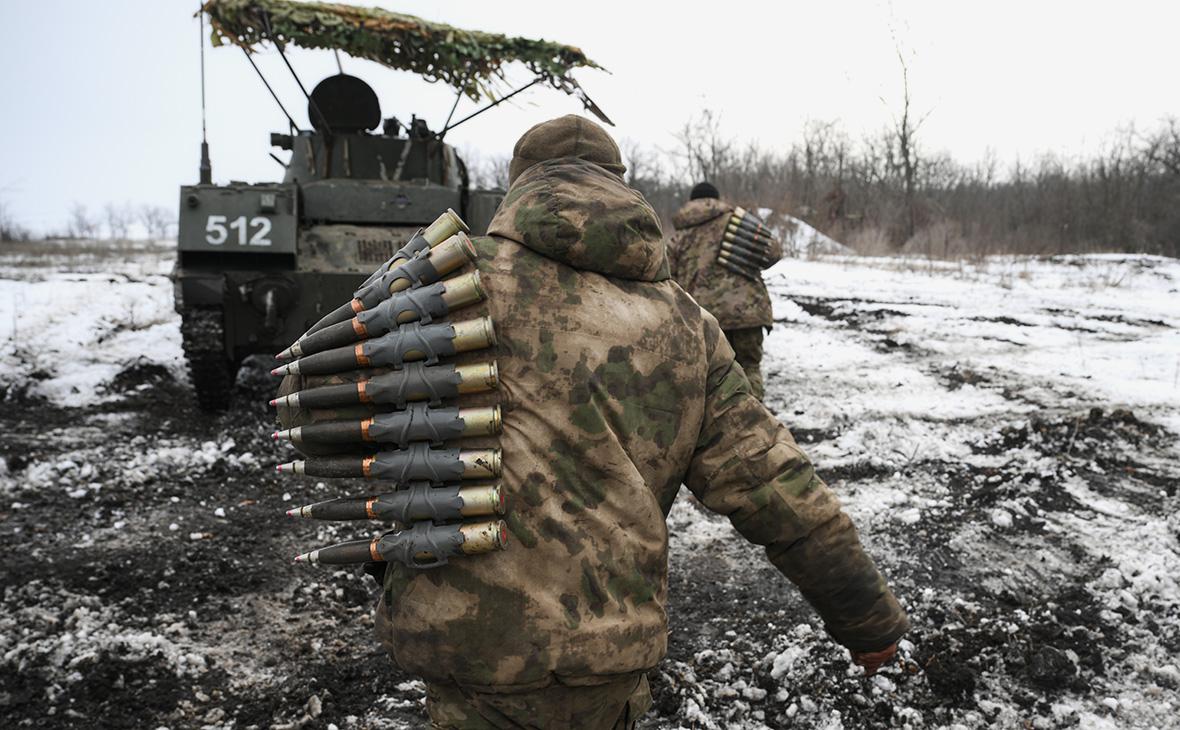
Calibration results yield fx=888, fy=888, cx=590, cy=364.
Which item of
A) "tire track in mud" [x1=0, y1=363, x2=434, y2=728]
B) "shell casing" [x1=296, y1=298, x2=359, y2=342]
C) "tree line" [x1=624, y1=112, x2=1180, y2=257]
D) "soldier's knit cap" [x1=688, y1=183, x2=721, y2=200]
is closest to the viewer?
"shell casing" [x1=296, y1=298, x2=359, y2=342]

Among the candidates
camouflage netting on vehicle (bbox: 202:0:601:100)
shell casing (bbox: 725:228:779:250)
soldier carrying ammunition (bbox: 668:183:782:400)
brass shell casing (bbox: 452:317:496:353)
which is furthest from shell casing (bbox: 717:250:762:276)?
brass shell casing (bbox: 452:317:496:353)

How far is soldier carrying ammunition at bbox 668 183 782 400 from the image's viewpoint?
627cm

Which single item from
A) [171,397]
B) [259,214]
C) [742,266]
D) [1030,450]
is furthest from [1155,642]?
[171,397]

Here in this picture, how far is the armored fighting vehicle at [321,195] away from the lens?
6.60m

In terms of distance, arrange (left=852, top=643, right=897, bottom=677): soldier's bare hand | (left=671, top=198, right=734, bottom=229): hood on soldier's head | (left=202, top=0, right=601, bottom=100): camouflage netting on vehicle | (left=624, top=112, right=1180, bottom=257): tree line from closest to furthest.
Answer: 1. (left=852, top=643, right=897, bottom=677): soldier's bare hand
2. (left=671, top=198, right=734, bottom=229): hood on soldier's head
3. (left=202, top=0, right=601, bottom=100): camouflage netting on vehicle
4. (left=624, top=112, right=1180, bottom=257): tree line

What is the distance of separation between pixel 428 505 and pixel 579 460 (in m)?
0.30

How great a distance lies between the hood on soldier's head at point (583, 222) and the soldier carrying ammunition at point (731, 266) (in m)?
4.45

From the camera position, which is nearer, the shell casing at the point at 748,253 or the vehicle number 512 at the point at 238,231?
the shell casing at the point at 748,253

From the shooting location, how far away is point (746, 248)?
6312 millimetres

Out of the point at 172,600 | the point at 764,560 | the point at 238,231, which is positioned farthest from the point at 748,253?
the point at 172,600

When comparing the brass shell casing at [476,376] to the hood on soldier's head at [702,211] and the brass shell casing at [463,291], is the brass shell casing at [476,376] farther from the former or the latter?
the hood on soldier's head at [702,211]

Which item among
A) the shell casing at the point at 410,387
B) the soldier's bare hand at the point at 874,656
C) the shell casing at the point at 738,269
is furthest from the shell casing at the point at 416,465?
the shell casing at the point at 738,269

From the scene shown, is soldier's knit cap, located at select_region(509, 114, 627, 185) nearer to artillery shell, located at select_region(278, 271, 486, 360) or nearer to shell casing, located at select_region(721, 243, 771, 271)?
artillery shell, located at select_region(278, 271, 486, 360)

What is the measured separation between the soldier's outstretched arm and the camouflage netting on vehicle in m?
6.47
